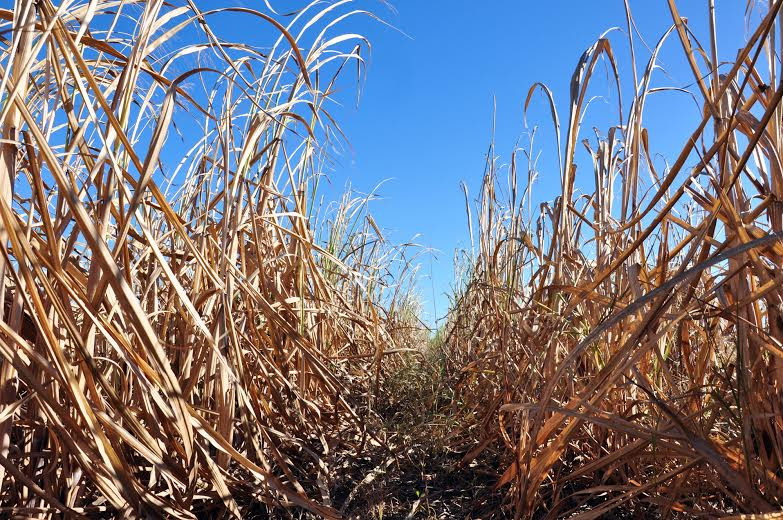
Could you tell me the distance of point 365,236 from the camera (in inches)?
95.0

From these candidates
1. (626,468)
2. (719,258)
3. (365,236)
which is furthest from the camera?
(365,236)

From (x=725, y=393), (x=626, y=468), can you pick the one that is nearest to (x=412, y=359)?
(x=626, y=468)

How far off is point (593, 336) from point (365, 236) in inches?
73.5

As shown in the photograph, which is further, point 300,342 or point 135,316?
point 300,342

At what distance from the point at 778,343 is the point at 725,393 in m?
0.20

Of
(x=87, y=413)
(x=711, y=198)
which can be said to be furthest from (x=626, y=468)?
(x=87, y=413)

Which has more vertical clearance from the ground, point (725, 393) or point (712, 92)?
point (712, 92)

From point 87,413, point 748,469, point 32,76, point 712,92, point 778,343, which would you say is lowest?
point 87,413

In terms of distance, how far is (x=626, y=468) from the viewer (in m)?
0.98

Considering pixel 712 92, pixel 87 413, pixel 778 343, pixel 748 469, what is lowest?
pixel 87 413

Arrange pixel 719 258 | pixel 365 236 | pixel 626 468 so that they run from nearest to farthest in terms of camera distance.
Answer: pixel 719 258 → pixel 626 468 → pixel 365 236

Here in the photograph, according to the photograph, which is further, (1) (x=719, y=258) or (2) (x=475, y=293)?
(2) (x=475, y=293)

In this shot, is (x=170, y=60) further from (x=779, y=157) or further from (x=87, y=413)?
(x=779, y=157)

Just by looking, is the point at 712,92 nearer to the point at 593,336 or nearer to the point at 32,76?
the point at 593,336
